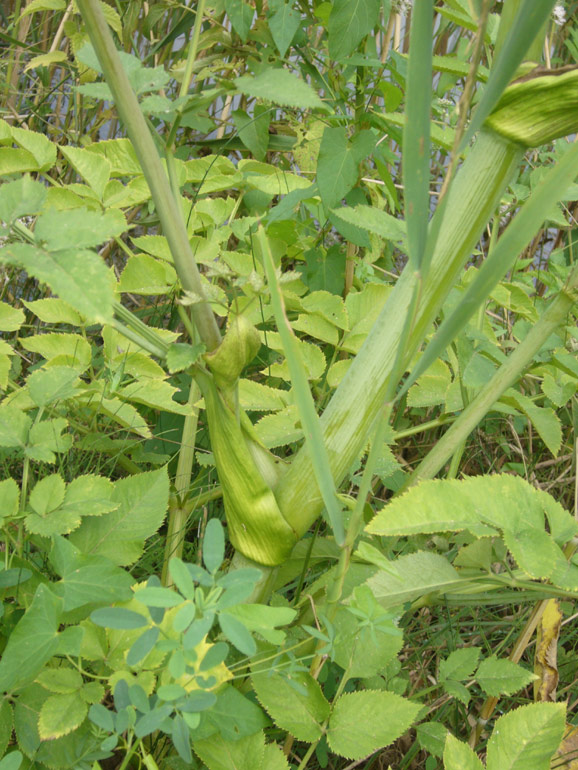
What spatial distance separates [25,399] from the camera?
1.11 m

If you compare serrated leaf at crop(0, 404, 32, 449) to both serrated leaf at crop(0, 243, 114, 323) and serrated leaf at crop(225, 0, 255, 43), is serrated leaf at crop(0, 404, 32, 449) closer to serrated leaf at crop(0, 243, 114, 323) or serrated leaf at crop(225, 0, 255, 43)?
serrated leaf at crop(0, 243, 114, 323)

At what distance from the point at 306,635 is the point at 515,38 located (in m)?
0.73

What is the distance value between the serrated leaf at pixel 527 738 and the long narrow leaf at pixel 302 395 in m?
0.32

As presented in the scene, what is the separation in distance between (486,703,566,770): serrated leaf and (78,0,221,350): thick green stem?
0.54m

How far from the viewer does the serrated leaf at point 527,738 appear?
2.46ft

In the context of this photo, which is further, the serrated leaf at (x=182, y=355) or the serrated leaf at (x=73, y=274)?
the serrated leaf at (x=182, y=355)

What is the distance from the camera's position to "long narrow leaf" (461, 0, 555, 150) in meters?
0.45

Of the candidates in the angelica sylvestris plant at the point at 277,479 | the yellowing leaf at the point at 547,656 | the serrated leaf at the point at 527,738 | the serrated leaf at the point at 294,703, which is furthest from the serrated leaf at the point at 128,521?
the yellowing leaf at the point at 547,656

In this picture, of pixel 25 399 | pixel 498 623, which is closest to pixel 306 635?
pixel 498 623

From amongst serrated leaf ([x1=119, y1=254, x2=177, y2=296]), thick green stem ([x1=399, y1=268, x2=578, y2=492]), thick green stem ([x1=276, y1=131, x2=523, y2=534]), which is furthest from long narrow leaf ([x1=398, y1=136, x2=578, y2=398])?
serrated leaf ([x1=119, y1=254, x2=177, y2=296])

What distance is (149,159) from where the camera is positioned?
2.19ft

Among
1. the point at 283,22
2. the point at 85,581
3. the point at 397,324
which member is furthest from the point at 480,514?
the point at 283,22

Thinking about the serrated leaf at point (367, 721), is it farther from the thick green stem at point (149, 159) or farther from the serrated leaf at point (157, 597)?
the thick green stem at point (149, 159)

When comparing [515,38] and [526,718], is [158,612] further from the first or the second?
[515,38]
